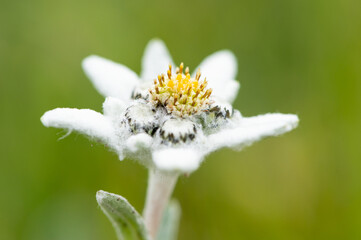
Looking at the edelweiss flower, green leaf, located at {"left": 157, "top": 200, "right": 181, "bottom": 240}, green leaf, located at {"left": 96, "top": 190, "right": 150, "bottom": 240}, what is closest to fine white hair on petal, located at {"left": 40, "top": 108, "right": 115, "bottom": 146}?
the edelweiss flower

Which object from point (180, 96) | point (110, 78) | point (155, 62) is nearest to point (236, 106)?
point (155, 62)

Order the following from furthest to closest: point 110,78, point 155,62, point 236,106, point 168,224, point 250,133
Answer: point 236,106, point 155,62, point 110,78, point 168,224, point 250,133

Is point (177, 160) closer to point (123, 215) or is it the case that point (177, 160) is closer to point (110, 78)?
point (123, 215)

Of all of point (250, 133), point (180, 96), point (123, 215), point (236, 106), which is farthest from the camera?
point (236, 106)

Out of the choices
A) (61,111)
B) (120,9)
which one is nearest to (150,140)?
(61,111)

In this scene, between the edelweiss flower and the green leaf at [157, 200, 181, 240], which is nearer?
the edelweiss flower

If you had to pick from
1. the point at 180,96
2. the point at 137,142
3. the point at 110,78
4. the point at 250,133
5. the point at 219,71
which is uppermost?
the point at 219,71

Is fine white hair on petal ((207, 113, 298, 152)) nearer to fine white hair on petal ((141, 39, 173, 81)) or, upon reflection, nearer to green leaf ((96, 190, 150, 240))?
green leaf ((96, 190, 150, 240))
